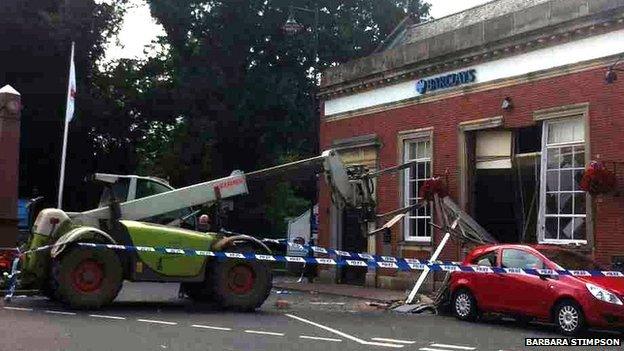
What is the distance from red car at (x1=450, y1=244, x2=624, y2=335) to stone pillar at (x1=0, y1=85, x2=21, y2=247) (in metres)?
9.39

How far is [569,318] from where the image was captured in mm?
12430

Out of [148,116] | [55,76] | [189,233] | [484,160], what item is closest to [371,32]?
[148,116]

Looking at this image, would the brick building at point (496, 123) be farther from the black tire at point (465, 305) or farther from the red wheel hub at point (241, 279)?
the red wheel hub at point (241, 279)

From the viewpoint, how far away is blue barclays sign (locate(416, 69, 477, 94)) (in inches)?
794

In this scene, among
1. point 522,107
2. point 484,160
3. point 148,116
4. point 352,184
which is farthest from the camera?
point 148,116

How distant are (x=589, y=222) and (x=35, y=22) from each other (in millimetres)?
25025

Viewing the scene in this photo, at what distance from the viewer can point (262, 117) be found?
3484 centimetres

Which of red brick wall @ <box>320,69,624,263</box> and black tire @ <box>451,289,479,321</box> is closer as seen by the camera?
black tire @ <box>451,289,479,321</box>

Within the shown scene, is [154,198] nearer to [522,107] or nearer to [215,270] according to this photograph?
[215,270]

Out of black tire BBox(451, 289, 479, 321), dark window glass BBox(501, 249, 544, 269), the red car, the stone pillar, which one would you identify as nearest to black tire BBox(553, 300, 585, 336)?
the red car

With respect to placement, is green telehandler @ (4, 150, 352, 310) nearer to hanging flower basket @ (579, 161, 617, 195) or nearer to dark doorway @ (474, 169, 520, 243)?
hanging flower basket @ (579, 161, 617, 195)

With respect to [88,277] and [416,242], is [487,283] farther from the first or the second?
[416,242]

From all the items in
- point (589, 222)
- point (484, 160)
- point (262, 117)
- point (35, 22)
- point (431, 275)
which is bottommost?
point (431, 275)

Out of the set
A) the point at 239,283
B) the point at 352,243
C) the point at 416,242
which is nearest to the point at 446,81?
the point at 416,242
